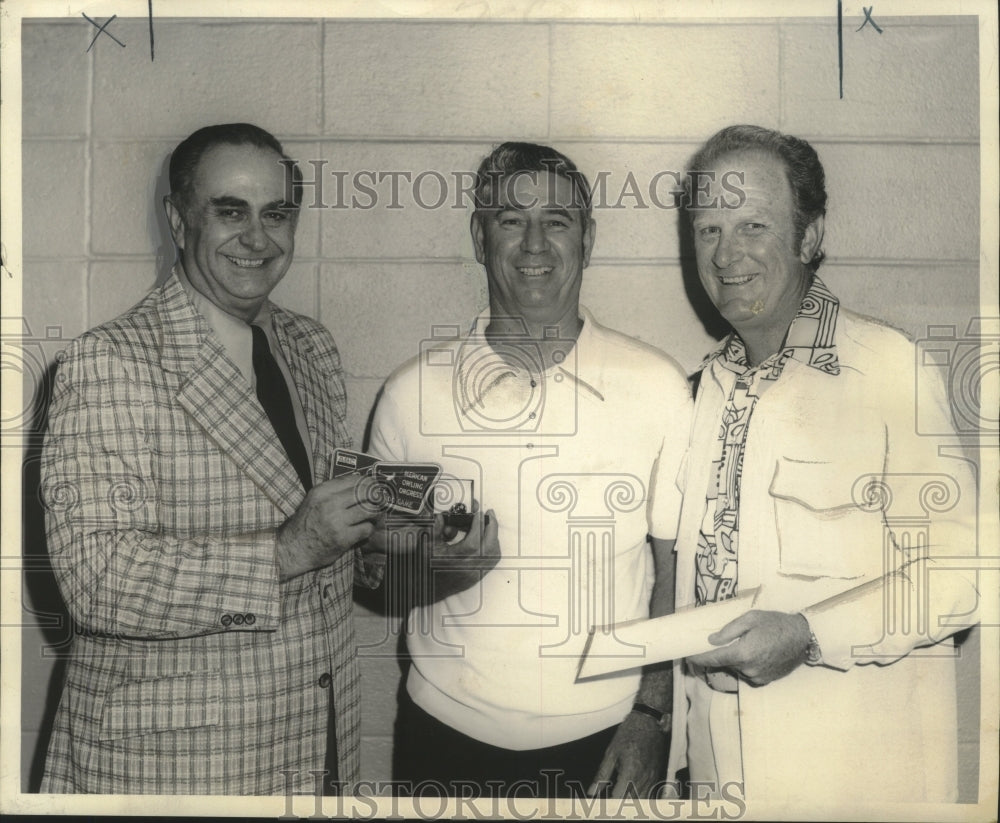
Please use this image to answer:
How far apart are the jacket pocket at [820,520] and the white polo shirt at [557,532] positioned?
Answer: 26cm

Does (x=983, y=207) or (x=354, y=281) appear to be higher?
(x=983, y=207)

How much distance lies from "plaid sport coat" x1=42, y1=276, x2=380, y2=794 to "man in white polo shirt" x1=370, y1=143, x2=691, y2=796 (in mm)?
320

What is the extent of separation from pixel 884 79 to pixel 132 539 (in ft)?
6.85

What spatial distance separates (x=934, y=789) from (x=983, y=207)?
4.65ft

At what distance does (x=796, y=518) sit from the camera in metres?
2.42

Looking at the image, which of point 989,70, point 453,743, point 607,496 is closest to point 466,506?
point 607,496

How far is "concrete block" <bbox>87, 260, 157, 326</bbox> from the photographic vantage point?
2.49m

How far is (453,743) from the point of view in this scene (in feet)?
8.11

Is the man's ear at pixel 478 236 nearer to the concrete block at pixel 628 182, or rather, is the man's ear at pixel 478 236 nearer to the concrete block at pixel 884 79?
the concrete block at pixel 628 182

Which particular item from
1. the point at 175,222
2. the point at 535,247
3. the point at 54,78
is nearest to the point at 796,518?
the point at 535,247

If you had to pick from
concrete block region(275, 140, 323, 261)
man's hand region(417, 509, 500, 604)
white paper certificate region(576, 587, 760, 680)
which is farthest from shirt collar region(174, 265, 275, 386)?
white paper certificate region(576, 587, 760, 680)

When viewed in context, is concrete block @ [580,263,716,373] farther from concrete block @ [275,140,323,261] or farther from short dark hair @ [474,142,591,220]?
concrete block @ [275,140,323,261]

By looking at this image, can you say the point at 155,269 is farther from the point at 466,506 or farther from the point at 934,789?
the point at 934,789

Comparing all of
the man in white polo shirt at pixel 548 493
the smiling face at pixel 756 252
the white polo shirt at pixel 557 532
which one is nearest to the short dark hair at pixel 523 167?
the man in white polo shirt at pixel 548 493
